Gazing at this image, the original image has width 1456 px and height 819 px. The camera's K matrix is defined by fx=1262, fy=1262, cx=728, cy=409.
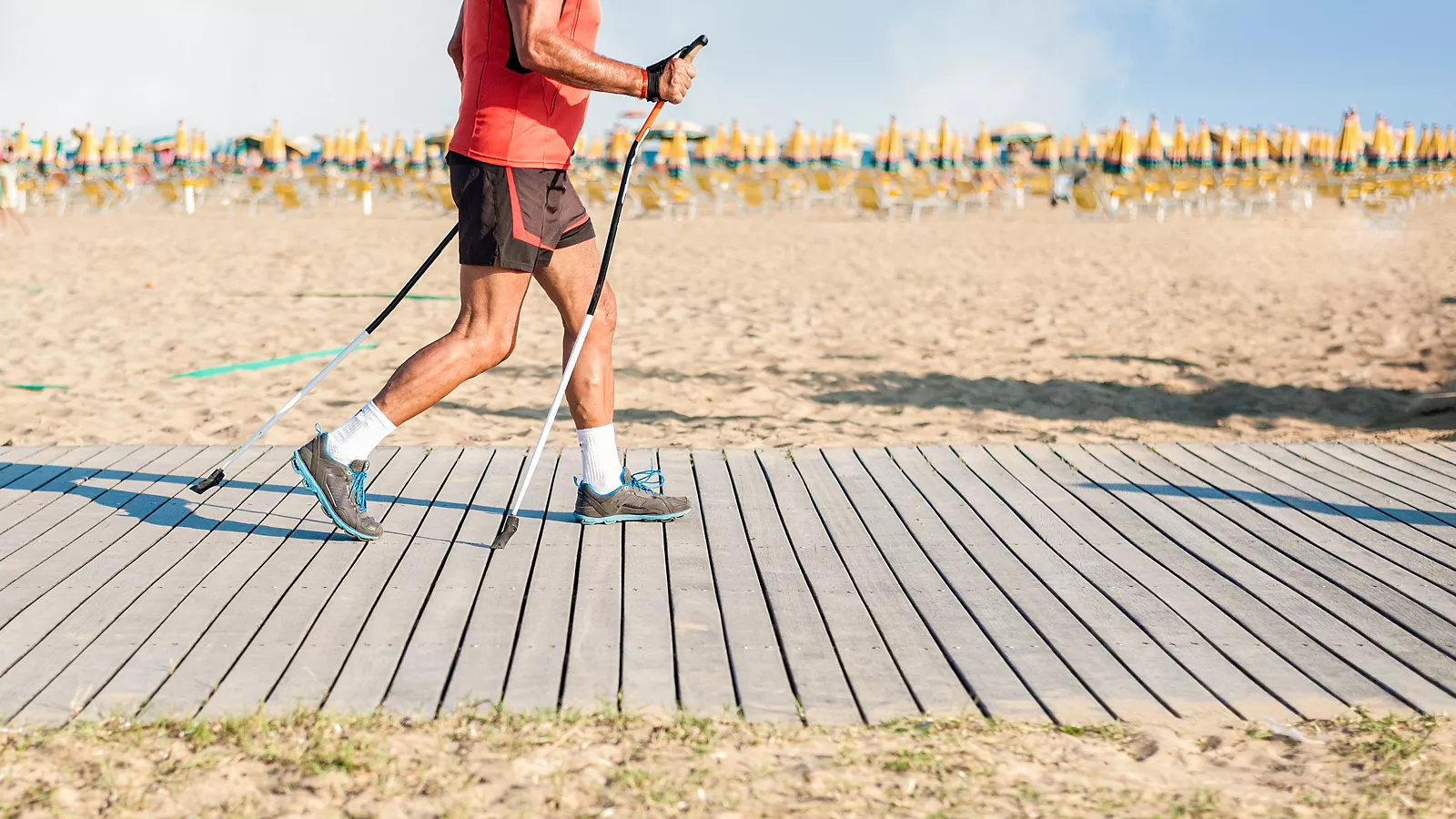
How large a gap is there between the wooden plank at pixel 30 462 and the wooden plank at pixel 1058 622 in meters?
2.93

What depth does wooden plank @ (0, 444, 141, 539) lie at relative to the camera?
3.47 meters

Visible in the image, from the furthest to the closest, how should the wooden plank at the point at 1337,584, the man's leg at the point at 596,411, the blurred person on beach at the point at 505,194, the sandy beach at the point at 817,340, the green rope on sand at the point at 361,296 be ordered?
the green rope on sand at the point at 361,296 → the sandy beach at the point at 817,340 → the man's leg at the point at 596,411 → the blurred person on beach at the point at 505,194 → the wooden plank at the point at 1337,584

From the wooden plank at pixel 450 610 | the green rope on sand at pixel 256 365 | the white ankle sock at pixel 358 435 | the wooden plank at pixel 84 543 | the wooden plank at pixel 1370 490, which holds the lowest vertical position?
the green rope on sand at pixel 256 365

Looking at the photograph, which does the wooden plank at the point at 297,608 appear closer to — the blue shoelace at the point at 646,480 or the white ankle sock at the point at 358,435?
the white ankle sock at the point at 358,435

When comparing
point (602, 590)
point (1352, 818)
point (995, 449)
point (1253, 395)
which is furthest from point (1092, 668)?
point (1253, 395)

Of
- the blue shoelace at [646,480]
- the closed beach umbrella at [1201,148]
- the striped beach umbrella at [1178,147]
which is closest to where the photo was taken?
the blue shoelace at [646,480]

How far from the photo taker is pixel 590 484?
3484 millimetres

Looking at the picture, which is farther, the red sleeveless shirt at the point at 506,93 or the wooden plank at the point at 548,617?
the red sleeveless shirt at the point at 506,93

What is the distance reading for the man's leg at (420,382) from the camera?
10.5 feet

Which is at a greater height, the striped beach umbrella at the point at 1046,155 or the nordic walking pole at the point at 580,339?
the striped beach umbrella at the point at 1046,155

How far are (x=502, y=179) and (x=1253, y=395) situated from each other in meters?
4.86

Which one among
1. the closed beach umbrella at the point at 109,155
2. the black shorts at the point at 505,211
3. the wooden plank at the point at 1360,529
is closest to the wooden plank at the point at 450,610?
the black shorts at the point at 505,211

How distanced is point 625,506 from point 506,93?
114 cm

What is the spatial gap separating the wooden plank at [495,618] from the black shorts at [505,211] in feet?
2.39
